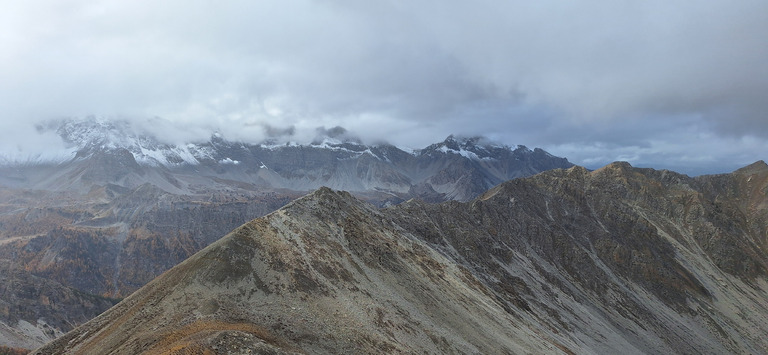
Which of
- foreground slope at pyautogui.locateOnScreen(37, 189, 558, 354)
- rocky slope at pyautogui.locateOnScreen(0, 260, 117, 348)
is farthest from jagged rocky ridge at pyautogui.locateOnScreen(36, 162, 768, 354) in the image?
rocky slope at pyautogui.locateOnScreen(0, 260, 117, 348)

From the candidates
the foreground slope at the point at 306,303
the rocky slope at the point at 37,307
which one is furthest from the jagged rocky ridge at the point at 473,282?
the rocky slope at the point at 37,307

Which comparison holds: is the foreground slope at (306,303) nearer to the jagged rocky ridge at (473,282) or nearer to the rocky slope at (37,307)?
the jagged rocky ridge at (473,282)

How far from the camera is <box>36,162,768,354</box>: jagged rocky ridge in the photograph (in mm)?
50000

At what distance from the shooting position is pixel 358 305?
58500mm

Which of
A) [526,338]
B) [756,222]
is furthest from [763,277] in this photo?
[526,338]

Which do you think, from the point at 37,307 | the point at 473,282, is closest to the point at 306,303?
the point at 473,282

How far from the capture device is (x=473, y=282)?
9438cm

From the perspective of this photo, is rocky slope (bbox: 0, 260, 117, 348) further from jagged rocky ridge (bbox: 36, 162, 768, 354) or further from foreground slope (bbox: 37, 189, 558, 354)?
jagged rocky ridge (bbox: 36, 162, 768, 354)

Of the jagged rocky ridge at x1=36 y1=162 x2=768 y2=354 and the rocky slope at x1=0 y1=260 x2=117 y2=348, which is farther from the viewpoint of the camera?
the rocky slope at x1=0 y1=260 x2=117 y2=348

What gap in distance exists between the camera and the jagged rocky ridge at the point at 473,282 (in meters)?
50.0

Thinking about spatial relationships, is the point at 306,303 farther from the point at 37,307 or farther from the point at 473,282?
the point at 37,307

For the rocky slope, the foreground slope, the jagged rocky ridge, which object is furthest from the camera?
the rocky slope

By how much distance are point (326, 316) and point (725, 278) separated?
18094 cm

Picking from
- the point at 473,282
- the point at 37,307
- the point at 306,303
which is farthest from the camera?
the point at 37,307
